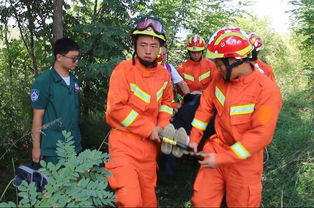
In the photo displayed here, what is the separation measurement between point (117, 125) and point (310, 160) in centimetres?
294

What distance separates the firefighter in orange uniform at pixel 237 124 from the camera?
270 centimetres

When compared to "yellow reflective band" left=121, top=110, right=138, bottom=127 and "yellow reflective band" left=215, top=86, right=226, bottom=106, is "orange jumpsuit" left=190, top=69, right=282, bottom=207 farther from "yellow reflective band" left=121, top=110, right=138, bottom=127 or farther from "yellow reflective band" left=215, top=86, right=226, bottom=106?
"yellow reflective band" left=121, top=110, right=138, bottom=127

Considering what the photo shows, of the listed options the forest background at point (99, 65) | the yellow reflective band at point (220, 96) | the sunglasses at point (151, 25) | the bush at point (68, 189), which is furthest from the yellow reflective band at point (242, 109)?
the forest background at point (99, 65)

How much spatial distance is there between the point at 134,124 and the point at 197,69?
9.81 ft

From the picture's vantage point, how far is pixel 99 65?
466cm

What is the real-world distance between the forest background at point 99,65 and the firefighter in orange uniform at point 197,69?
928 millimetres

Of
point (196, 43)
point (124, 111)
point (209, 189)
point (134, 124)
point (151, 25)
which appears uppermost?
point (151, 25)

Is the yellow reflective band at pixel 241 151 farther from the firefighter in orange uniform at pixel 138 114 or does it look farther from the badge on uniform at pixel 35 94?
the badge on uniform at pixel 35 94

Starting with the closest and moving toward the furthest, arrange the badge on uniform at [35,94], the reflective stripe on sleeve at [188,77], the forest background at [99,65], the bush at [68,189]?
the bush at [68,189], the badge on uniform at [35,94], the forest background at [99,65], the reflective stripe on sleeve at [188,77]

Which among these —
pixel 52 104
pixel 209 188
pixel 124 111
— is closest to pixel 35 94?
pixel 52 104

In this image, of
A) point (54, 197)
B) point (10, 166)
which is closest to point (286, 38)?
point (10, 166)

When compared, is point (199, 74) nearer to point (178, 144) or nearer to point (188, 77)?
point (188, 77)

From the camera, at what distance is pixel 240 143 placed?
2709 mm

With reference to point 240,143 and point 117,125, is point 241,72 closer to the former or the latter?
point 240,143
